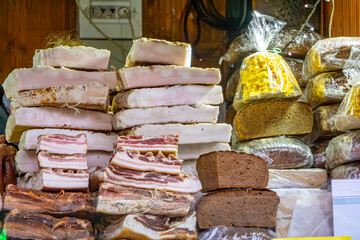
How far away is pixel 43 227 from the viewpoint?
1983 millimetres

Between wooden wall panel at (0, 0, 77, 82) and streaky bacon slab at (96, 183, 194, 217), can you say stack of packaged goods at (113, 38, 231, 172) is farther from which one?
wooden wall panel at (0, 0, 77, 82)

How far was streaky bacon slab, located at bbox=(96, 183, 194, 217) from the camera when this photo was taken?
205cm

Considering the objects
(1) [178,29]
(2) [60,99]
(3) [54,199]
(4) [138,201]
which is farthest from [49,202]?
(1) [178,29]

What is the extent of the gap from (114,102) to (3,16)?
1677 millimetres

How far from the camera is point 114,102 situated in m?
2.77

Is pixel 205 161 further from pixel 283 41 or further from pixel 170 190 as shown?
pixel 283 41

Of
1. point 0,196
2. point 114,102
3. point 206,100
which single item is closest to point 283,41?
point 206,100

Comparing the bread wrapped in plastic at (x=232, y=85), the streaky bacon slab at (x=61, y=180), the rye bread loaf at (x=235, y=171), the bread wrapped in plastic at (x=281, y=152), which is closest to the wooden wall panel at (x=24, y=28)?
the bread wrapped in plastic at (x=232, y=85)

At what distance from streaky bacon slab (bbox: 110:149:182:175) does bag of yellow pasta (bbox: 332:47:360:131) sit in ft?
3.89

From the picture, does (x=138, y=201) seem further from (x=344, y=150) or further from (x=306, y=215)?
(x=344, y=150)

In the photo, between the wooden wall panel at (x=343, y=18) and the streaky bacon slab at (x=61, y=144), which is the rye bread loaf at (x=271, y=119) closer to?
the wooden wall panel at (x=343, y=18)

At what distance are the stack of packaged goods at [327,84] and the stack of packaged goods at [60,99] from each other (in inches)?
56.8

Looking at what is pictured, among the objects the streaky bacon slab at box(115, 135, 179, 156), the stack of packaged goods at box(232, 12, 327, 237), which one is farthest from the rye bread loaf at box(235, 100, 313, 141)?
the streaky bacon slab at box(115, 135, 179, 156)

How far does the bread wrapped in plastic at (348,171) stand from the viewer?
284 centimetres
